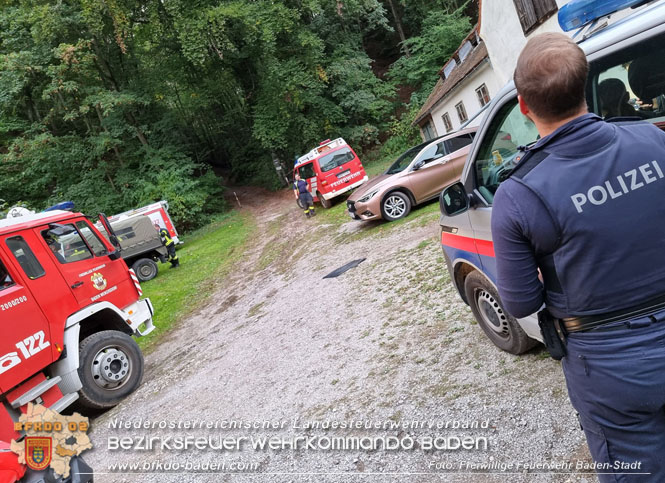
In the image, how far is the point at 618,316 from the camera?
1398 millimetres

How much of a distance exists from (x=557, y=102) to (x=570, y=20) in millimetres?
1826

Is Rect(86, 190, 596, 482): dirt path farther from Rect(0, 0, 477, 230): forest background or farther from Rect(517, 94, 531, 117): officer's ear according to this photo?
Rect(0, 0, 477, 230): forest background

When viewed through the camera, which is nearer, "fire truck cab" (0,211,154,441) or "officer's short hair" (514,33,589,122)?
"officer's short hair" (514,33,589,122)

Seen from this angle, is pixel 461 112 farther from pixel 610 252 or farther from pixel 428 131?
pixel 610 252

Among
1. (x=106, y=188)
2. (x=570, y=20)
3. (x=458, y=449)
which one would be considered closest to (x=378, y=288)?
(x=458, y=449)

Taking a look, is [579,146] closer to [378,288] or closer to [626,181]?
[626,181]

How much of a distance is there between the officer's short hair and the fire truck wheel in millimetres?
2197

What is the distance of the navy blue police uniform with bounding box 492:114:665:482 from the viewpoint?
53.2 inches

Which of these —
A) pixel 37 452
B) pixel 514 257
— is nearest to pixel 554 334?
pixel 514 257

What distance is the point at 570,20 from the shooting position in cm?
277

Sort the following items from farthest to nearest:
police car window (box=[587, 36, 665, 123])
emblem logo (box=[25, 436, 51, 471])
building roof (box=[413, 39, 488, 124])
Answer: building roof (box=[413, 39, 488, 124]) < emblem logo (box=[25, 436, 51, 471]) < police car window (box=[587, 36, 665, 123])

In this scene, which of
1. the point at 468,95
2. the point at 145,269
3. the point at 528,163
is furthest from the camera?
the point at 468,95

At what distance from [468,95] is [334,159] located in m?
8.55

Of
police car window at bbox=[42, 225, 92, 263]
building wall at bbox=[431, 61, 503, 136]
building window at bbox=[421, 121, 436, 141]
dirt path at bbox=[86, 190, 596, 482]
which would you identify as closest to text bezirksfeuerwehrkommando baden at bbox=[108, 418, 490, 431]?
dirt path at bbox=[86, 190, 596, 482]
